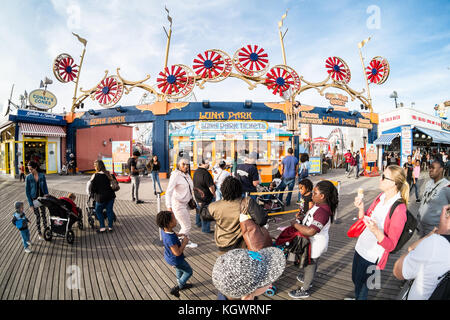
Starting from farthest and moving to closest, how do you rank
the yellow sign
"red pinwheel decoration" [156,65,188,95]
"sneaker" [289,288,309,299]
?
the yellow sign → "red pinwheel decoration" [156,65,188,95] → "sneaker" [289,288,309,299]

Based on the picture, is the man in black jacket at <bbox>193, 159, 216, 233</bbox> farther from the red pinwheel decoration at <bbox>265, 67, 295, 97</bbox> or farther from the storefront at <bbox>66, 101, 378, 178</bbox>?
the red pinwheel decoration at <bbox>265, 67, 295, 97</bbox>

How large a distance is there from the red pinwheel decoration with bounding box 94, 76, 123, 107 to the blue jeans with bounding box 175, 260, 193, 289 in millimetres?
15998

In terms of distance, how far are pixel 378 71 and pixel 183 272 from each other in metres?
23.5

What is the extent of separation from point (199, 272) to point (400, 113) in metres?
21.8

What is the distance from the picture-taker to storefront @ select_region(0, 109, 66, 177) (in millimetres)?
14328

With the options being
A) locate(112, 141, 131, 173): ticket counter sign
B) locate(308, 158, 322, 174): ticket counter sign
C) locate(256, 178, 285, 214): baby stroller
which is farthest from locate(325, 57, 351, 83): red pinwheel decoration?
locate(112, 141, 131, 173): ticket counter sign

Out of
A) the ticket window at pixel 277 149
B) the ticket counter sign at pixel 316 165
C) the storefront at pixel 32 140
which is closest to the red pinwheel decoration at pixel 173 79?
the ticket window at pixel 277 149

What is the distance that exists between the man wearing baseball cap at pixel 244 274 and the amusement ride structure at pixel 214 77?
13041 mm

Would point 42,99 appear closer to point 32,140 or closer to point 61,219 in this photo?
point 32,140

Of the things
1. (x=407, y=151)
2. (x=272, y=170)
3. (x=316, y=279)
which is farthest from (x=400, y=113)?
(x=316, y=279)

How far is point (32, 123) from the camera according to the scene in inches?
602

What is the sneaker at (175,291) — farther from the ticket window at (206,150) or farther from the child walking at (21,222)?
the ticket window at (206,150)
